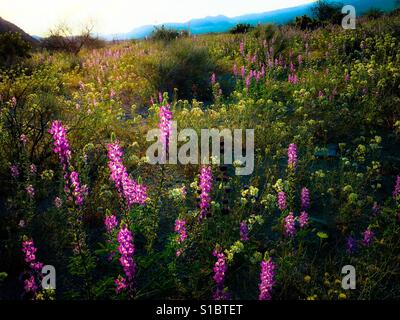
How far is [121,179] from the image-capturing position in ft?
9.15

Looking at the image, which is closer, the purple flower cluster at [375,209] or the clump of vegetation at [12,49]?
the purple flower cluster at [375,209]

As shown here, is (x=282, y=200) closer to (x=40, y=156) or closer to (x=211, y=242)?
(x=211, y=242)

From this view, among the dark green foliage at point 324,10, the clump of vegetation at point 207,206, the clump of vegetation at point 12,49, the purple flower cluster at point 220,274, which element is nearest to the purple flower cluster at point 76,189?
the clump of vegetation at point 207,206

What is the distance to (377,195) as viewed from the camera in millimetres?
4398

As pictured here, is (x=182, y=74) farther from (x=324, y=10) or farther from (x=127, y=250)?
(x=324, y=10)

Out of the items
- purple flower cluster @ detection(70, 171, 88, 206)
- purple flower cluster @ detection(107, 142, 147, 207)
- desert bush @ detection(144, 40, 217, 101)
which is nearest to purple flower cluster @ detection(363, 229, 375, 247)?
purple flower cluster @ detection(107, 142, 147, 207)

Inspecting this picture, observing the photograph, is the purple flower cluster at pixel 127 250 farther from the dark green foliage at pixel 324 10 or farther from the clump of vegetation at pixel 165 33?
the dark green foliage at pixel 324 10

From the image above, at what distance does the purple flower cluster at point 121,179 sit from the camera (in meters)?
2.63

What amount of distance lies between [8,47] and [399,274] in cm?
1314

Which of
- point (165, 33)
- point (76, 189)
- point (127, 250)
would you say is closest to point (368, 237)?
point (127, 250)

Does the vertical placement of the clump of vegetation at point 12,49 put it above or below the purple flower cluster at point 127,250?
above

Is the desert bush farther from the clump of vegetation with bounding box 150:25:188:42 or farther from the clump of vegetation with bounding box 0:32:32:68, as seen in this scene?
the clump of vegetation with bounding box 150:25:188:42

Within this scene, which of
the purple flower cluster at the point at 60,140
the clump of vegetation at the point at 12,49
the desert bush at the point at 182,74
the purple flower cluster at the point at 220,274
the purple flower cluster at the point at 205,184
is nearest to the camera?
the purple flower cluster at the point at 60,140
